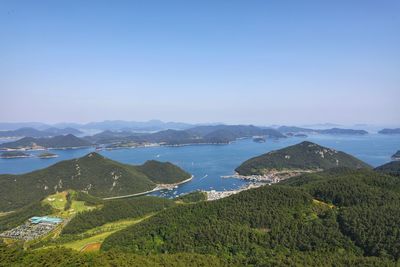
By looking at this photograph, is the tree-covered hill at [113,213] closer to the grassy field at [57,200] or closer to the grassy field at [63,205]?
the grassy field at [63,205]

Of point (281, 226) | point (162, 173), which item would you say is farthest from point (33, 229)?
point (162, 173)

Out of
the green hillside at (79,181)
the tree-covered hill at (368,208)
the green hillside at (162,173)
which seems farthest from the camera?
the green hillside at (162,173)

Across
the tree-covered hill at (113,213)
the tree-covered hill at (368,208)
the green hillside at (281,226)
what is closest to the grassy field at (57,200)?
the tree-covered hill at (113,213)

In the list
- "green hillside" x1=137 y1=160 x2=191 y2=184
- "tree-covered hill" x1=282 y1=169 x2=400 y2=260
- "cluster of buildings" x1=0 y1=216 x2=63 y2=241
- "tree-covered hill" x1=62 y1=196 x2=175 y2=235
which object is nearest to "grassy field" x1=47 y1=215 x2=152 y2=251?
"tree-covered hill" x1=62 y1=196 x2=175 y2=235

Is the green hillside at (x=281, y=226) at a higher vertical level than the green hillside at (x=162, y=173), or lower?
higher

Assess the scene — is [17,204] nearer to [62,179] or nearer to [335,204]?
[62,179]

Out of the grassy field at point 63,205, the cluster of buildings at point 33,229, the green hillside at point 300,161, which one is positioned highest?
the green hillside at point 300,161

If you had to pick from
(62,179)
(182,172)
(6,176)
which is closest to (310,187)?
(182,172)
